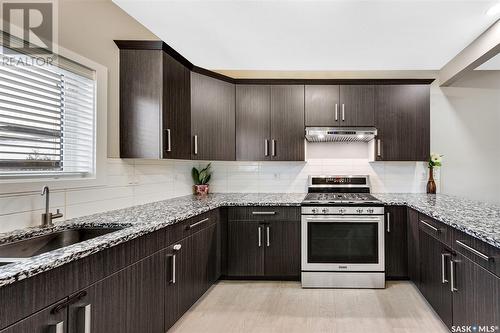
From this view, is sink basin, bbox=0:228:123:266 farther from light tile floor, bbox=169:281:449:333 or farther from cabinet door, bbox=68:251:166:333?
light tile floor, bbox=169:281:449:333

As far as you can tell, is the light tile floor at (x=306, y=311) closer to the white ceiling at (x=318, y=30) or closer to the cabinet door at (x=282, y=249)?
the cabinet door at (x=282, y=249)

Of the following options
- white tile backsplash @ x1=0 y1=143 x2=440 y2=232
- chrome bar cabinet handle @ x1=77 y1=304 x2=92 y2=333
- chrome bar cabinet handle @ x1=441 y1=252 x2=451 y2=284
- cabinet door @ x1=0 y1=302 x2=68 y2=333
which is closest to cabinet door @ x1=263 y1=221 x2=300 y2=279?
white tile backsplash @ x1=0 y1=143 x2=440 y2=232

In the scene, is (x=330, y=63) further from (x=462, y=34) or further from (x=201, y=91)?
(x=201, y=91)

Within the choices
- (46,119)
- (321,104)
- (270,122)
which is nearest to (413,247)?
(321,104)

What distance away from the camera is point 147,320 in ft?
5.86

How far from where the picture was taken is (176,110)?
2.75m

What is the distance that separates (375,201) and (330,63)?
171cm

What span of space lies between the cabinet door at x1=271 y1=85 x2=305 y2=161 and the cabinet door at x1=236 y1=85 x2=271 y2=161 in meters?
0.07

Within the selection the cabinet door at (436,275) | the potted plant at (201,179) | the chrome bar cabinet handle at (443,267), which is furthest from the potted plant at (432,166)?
the potted plant at (201,179)

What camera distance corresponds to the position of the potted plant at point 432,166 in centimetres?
352

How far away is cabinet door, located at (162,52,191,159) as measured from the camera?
101 inches

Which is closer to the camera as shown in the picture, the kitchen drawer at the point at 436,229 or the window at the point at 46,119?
the window at the point at 46,119

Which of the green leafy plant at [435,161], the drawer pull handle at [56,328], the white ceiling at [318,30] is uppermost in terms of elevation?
the white ceiling at [318,30]

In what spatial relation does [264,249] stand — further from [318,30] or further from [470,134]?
[470,134]
